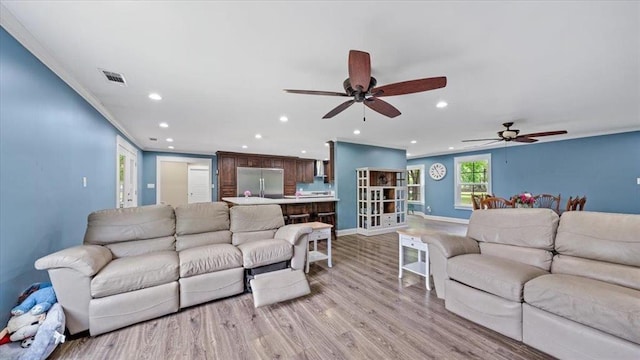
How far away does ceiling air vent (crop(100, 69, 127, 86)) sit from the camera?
2.41 metres

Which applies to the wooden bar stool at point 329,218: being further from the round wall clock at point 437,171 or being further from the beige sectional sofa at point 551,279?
the round wall clock at point 437,171

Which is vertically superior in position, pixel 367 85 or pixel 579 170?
pixel 367 85

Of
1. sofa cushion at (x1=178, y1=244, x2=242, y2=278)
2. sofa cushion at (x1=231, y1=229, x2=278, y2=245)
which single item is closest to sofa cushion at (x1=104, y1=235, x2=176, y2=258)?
sofa cushion at (x1=178, y1=244, x2=242, y2=278)

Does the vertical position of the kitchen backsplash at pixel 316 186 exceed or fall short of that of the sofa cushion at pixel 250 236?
it exceeds it

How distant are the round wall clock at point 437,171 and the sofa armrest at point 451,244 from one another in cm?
630

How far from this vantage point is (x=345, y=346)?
1.83 meters

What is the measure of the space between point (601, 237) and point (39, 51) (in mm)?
5020

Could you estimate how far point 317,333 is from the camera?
6.53 ft

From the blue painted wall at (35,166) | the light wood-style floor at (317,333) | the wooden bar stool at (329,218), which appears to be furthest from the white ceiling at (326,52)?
the wooden bar stool at (329,218)

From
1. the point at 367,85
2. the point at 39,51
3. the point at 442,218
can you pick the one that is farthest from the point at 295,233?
the point at 442,218

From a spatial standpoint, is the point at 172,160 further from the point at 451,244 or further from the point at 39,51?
the point at 451,244

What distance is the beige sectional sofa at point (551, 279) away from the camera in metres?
1.49

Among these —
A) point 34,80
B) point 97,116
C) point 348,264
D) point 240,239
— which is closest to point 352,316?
point 348,264

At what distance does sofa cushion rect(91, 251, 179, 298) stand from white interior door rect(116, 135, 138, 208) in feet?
9.03
